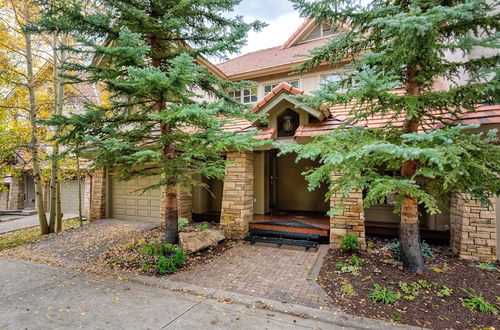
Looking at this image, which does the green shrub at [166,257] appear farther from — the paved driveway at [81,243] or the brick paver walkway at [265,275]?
the paved driveway at [81,243]

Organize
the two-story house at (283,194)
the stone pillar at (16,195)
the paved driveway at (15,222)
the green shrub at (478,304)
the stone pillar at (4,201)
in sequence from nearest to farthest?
the green shrub at (478,304), the two-story house at (283,194), the paved driveway at (15,222), the stone pillar at (16,195), the stone pillar at (4,201)

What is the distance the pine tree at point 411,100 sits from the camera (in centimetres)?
294

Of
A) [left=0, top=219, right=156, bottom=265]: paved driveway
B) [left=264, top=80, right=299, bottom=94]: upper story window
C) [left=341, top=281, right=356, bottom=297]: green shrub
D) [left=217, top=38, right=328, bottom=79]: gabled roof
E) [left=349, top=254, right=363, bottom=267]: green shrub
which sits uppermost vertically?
[left=217, top=38, right=328, bottom=79]: gabled roof

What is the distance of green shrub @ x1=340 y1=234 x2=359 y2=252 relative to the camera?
5.43 metres

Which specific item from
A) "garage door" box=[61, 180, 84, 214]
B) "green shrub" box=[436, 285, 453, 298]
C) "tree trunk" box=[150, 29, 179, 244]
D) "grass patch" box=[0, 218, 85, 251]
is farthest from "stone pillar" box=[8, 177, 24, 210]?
"green shrub" box=[436, 285, 453, 298]

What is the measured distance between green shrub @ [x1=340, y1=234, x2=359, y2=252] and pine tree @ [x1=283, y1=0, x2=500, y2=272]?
3.38 ft

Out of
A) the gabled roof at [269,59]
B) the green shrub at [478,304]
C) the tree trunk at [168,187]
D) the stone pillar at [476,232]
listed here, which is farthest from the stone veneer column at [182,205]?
the stone pillar at [476,232]

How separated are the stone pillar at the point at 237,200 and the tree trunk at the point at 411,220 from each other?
4034 millimetres

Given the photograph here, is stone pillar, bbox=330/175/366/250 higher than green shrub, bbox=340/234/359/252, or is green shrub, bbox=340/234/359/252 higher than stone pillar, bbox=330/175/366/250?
stone pillar, bbox=330/175/366/250

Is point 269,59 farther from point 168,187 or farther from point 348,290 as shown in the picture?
point 348,290

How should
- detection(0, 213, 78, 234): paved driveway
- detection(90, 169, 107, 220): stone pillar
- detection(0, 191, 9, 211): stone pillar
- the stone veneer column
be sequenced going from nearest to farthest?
the stone veneer column → detection(90, 169, 107, 220): stone pillar → detection(0, 213, 78, 234): paved driveway → detection(0, 191, 9, 211): stone pillar

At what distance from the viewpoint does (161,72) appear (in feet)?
14.0

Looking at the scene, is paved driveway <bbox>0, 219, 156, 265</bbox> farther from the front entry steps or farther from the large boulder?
the front entry steps

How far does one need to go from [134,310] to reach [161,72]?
386cm
